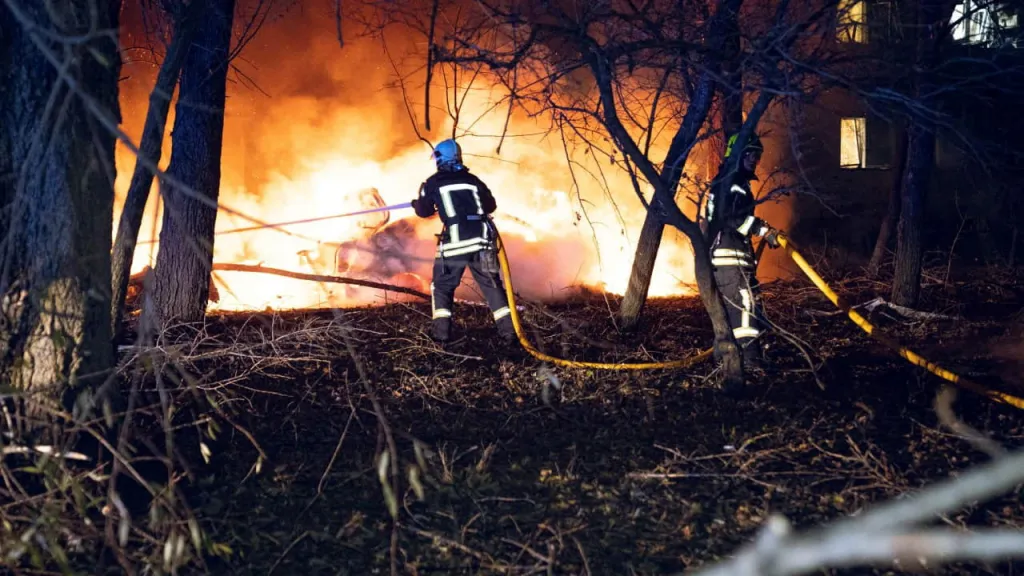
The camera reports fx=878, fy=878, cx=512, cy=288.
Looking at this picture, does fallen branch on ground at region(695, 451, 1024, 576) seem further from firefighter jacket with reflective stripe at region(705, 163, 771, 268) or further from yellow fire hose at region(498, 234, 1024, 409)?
firefighter jacket with reflective stripe at region(705, 163, 771, 268)

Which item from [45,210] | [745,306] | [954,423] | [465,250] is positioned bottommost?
[954,423]

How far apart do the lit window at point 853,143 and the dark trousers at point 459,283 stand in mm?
8163

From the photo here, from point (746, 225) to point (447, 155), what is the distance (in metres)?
2.56

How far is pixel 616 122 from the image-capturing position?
545 centimetres

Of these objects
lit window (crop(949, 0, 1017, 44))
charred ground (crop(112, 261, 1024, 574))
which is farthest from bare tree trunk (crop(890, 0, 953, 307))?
charred ground (crop(112, 261, 1024, 574))

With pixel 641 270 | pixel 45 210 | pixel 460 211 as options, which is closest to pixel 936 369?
pixel 641 270

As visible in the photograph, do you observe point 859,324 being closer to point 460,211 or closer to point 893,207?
point 460,211

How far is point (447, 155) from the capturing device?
7.47 metres

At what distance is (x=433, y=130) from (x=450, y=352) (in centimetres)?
594

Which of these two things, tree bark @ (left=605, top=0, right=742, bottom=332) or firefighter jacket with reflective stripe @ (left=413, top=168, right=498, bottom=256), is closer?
tree bark @ (left=605, top=0, right=742, bottom=332)

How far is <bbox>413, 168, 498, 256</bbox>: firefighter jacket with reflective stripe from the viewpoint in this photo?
732 cm

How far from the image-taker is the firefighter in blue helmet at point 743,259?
6539 mm

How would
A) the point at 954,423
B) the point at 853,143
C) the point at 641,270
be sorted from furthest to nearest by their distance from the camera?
1. the point at 853,143
2. the point at 641,270
3. the point at 954,423

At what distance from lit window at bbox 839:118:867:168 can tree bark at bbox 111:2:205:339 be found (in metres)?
10.5
